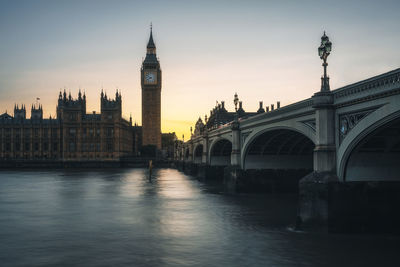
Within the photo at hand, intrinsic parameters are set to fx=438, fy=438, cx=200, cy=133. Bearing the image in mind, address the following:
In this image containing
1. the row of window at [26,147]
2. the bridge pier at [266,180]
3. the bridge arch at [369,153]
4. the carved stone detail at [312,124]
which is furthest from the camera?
the row of window at [26,147]

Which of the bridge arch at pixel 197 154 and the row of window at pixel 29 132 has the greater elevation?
the row of window at pixel 29 132

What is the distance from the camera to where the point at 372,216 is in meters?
20.3

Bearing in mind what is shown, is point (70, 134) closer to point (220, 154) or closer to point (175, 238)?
point (220, 154)

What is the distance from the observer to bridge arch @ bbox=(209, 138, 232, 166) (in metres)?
62.0

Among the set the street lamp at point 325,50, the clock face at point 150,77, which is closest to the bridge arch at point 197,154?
the street lamp at point 325,50

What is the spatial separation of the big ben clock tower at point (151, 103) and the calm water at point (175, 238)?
423ft

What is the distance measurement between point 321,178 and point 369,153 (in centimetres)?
321

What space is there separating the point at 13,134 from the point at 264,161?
12907 cm

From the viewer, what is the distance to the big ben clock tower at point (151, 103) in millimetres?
164500

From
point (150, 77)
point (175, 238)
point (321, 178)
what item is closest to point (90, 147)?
point (150, 77)

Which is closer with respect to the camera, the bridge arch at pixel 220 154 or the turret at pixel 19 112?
the bridge arch at pixel 220 154

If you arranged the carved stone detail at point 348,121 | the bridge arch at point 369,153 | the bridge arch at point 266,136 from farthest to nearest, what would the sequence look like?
the bridge arch at point 266,136
the carved stone detail at point 348,121
the bridge arch at point 369,153

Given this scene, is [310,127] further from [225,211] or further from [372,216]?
[225,211]

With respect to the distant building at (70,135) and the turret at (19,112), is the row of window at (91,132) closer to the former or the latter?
the distant building at (70,135)
